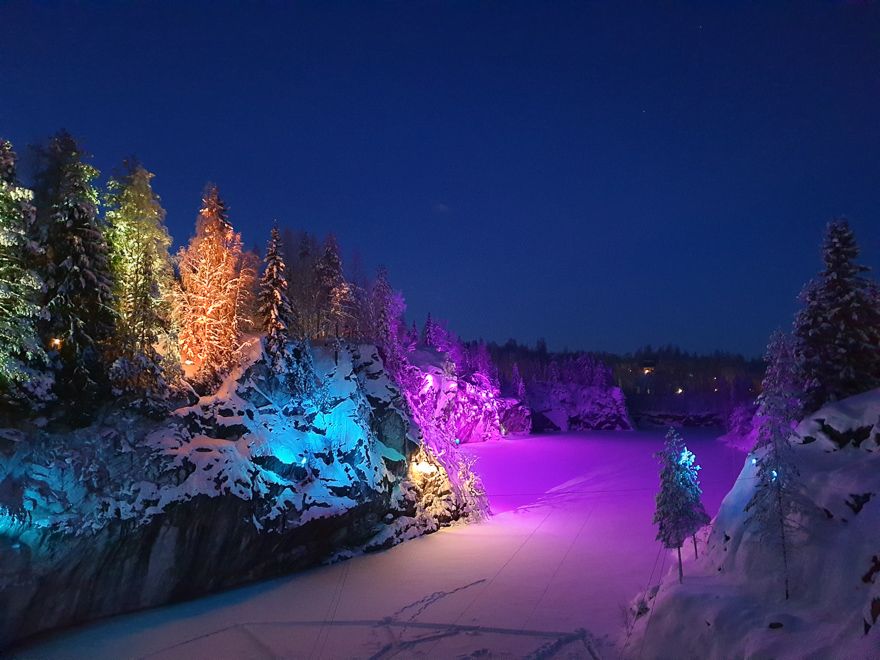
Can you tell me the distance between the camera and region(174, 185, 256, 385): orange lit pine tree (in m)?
25.9

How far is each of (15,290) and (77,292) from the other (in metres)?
3.46

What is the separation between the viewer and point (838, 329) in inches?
792

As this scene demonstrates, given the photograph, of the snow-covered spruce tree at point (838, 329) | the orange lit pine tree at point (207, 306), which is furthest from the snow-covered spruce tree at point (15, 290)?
the snow-covered spruce tree at point (838, 329)

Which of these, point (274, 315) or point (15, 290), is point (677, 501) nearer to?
point (274, 315)

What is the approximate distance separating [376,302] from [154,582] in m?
29.2

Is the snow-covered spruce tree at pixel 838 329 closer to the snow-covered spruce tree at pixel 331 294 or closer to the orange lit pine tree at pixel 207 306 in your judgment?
the orange lit pine tree at pixel 207 306

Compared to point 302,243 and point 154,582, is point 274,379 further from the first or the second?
point 302,243

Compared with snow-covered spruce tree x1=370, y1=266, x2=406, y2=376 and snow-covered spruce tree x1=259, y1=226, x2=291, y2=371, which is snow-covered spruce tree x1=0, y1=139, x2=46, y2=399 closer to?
snow-covered spruce tree x1=259, y1=226, x2=291, y2=371

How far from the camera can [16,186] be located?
706 inches

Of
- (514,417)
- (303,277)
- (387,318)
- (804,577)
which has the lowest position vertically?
(514,417)

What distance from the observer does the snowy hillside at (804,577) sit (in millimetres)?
10547

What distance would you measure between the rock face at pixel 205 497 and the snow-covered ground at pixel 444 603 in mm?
1080

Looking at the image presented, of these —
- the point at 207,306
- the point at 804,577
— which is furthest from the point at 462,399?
the point at 804,577

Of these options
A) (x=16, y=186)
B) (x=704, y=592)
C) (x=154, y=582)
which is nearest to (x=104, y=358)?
(x=16, y=186)
